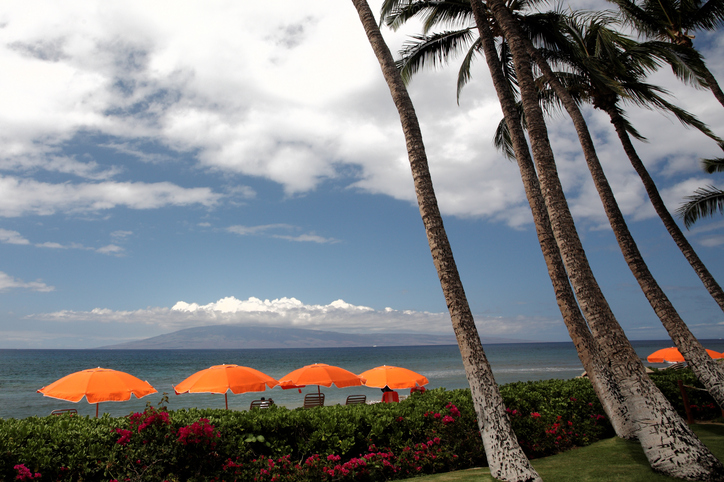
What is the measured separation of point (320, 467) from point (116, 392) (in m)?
6.23

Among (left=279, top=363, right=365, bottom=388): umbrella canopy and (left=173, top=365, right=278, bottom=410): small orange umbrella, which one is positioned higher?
(left=173, top=365, right=278, bottom=410): small orange umbrella

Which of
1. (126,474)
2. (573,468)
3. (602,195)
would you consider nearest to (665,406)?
(573,468)

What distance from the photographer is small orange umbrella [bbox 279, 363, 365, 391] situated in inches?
461

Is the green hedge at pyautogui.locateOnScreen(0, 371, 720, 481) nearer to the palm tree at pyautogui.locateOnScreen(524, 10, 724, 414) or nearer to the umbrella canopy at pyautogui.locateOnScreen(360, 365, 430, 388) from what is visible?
the palm tree at pyautogui.locateOnScreen(524, 10, 724, 414)

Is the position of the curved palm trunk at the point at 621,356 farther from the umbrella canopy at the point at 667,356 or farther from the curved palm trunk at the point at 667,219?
the umbrella canopy at the point at 667,356

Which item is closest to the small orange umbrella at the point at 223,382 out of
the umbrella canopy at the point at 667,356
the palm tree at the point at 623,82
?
the palm tree at the point at 623,82

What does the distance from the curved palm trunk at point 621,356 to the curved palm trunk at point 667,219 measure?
5.98 metres

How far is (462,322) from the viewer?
572 centimetres

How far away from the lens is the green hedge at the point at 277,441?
4.93 metres

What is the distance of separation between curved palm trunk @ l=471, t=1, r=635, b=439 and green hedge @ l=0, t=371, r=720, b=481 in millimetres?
964

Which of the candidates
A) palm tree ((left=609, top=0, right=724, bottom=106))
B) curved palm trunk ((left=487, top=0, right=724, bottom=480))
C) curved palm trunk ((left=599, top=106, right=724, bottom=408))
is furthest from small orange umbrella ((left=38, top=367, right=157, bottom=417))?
palm tree ((left=609, top=0, right=724, bottom=106))

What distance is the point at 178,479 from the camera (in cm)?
521

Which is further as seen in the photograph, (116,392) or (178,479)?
(116,392)

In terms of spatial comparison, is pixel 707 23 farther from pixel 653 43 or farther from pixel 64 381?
pixel 64 381
